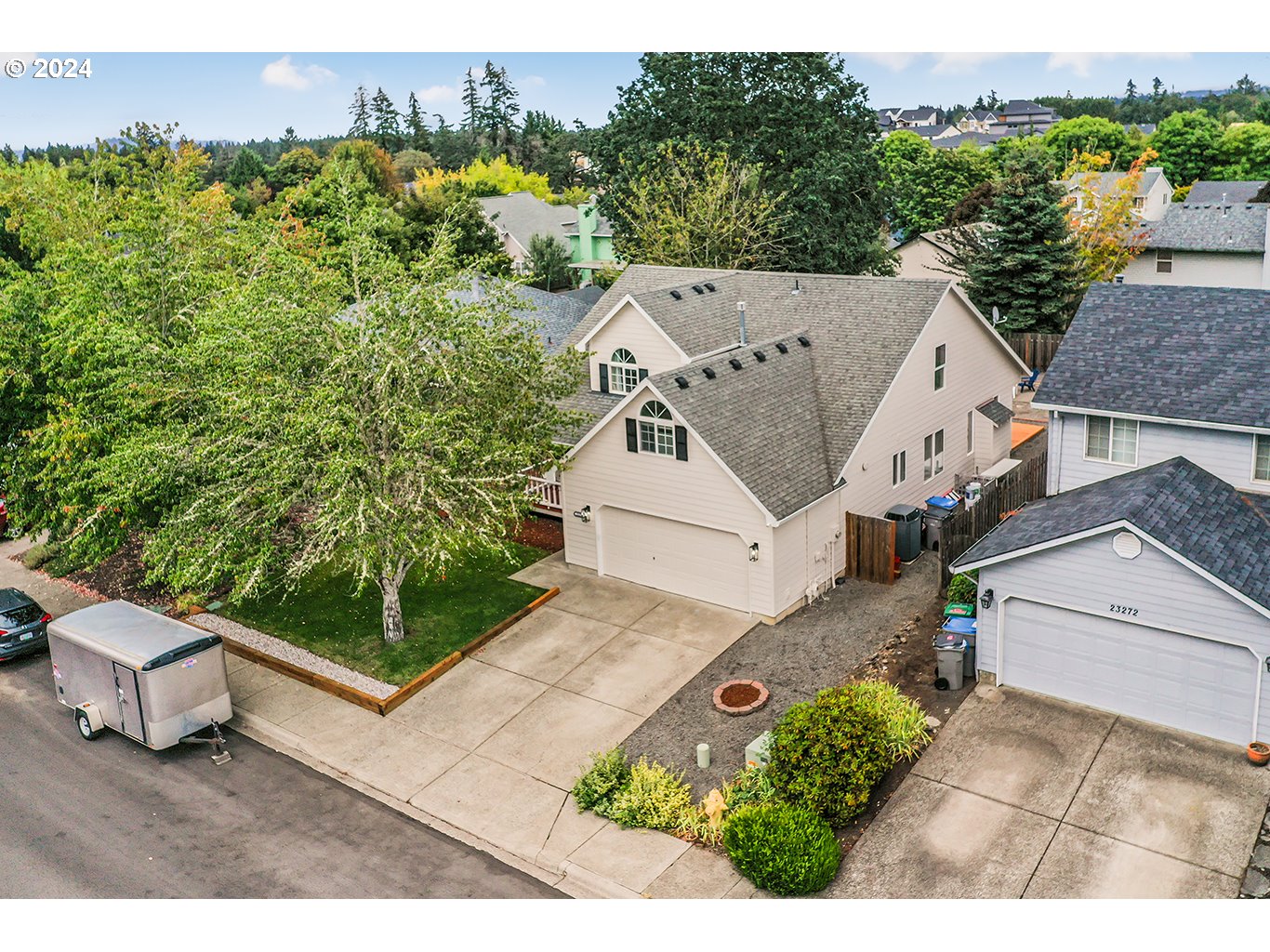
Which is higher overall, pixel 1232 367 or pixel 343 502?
pixel 1232 367

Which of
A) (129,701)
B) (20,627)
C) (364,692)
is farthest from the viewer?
(20,627)

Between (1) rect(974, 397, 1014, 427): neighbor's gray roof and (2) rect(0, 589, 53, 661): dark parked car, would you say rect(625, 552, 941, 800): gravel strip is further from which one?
(2) rect(0, 589, 53, 661): dark parked car

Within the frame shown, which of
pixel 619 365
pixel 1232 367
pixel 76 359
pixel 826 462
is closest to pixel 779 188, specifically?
pixel 619 365

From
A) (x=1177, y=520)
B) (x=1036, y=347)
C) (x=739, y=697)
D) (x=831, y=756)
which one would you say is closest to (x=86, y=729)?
(x=739, y=697)

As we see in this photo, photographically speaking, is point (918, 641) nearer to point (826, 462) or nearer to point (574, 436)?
point (826, 462)

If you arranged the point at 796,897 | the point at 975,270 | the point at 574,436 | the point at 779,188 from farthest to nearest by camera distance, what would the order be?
1. the point at 779,188
2. the point at 975,270
3. the point at 574,436
4. the point at 796,897

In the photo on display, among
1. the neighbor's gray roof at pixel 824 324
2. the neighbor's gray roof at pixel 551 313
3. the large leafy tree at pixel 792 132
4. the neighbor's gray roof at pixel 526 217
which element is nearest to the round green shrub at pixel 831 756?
the neighbor's gray roof at pixel 824 324

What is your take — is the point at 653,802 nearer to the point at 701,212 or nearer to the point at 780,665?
the point at 780,665

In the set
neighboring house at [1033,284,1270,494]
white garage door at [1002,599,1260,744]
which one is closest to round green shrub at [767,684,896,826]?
white garage door at [1002,599,1260,744]
